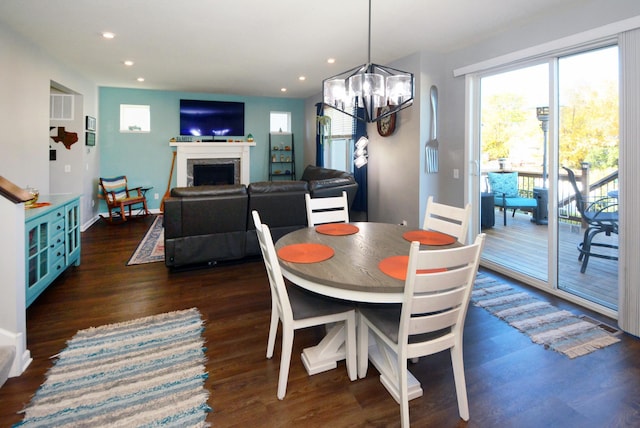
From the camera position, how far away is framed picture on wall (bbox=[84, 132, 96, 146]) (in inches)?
228

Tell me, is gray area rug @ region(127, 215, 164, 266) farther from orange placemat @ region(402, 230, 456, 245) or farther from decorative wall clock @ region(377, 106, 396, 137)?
decorative wall clock @ region(377, 106, 396, 137)

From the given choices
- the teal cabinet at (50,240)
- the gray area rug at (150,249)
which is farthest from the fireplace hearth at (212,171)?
the teal cabinet at (50,240)

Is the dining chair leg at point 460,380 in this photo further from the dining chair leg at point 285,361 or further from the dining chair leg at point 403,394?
the dining chair leg at point 285,361

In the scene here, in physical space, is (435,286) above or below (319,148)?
below

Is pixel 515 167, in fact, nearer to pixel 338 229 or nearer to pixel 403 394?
pixel 338 229

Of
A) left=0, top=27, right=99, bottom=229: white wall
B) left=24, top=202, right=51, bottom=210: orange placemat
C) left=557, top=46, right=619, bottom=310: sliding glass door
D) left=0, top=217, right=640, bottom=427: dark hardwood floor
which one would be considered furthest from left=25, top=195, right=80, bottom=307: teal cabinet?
left=557, top=46, right=619, bottom=310: sliding glass door

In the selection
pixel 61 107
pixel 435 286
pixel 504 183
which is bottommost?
pixel 435 286

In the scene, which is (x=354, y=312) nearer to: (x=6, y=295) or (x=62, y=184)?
(x=6, y=295)

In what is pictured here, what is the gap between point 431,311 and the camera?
→ 1.51 metres

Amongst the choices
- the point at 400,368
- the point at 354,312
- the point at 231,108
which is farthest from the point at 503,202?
the point at 231,108

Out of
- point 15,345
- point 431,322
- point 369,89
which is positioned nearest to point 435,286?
point 431,322

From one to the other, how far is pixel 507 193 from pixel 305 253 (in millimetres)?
2924

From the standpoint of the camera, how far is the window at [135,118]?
7051 mm

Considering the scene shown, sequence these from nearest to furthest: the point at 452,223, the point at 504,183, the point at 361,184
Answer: the point at 452,223
the point at 504,183
the point at 361,184
